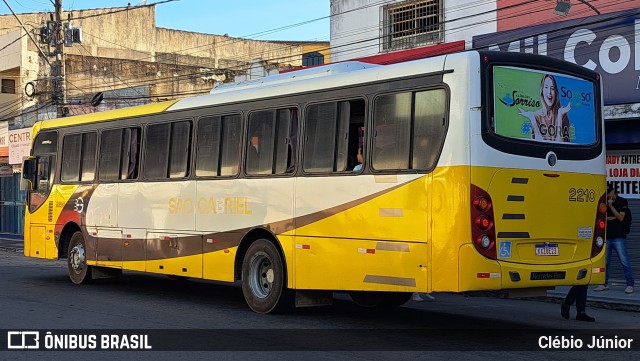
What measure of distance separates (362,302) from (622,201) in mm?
5813

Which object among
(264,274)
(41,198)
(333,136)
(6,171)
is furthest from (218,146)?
(6,171)

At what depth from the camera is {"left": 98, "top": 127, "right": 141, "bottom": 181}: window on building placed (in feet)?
52.2

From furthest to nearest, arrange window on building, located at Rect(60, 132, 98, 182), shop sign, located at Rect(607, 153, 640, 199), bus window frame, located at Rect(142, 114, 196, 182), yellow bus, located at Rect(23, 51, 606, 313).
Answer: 1. shop sign, located at Rect(607, 153, 640, 199)
2. window on building, located at Rect(60, 132, 98, 182)
3. bus window frame, located at Rect(142, 114, 196, 182)
4. yellow bus, located at Rect(23, 51, 606, 313)

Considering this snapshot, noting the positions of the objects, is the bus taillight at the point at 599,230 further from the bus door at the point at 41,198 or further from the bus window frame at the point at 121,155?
the bus door at the point at 41,198

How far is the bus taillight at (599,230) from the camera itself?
11.2 m

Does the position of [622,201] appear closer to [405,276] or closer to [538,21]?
[538,21]

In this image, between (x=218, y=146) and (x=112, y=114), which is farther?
(x=112, y=114)

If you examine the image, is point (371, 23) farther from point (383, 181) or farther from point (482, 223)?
point (482, 223)

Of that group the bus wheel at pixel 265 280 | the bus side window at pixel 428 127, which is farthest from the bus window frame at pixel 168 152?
the bus side window at pixel 428 127

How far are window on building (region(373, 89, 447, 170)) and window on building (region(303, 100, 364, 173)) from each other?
404 mm

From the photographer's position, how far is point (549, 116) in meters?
10.7

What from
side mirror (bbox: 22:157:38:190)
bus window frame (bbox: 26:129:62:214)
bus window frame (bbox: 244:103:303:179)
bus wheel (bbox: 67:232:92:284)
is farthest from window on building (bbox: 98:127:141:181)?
bus window frame (bbox: 244:103:303:179)

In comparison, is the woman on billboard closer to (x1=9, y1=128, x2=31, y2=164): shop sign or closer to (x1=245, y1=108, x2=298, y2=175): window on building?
(x1=245, y1=108, x2=298, y2=175): window on building

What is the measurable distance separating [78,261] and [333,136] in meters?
7.66
